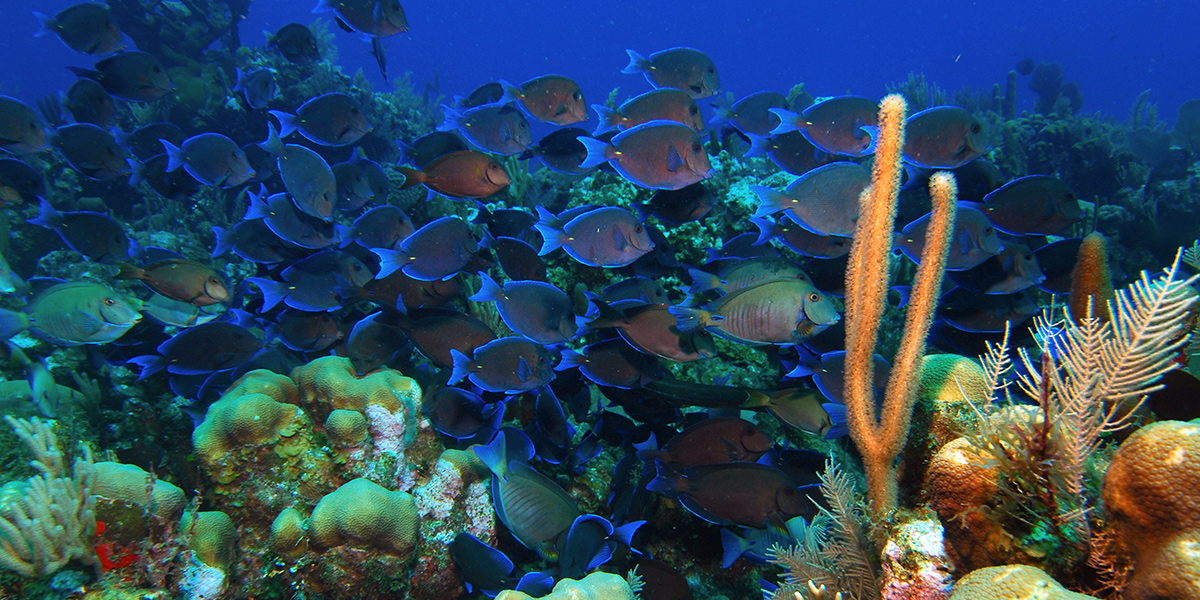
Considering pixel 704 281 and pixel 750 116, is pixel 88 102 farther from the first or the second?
pixel 750 116

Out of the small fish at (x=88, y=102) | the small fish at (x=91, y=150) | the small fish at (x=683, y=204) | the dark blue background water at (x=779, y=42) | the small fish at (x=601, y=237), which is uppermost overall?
the dark blue background water at (x=779, y=42)

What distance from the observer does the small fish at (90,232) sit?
4305 millimetres

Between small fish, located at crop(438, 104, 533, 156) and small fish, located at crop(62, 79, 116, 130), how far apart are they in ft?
14.7

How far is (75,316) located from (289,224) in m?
1.44

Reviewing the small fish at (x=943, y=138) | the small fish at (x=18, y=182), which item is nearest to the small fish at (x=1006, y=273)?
the small fish at (x=943, y=138)

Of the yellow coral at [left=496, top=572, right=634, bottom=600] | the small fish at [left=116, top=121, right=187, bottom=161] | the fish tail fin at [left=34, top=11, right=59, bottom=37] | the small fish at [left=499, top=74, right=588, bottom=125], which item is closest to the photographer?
the yellow coral at [left=496, top=572, right=634, bottom=600]

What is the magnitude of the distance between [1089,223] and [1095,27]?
115m

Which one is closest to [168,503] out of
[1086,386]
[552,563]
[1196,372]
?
[552,563]

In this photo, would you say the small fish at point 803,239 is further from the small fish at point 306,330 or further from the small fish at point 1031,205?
the small fish at point 306,330

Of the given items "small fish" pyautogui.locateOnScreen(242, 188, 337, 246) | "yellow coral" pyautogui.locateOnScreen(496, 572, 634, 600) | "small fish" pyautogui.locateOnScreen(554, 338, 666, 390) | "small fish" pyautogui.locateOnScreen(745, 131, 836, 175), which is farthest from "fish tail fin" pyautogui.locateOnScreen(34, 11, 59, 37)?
"yellow coral" pyautogui.locateOnScreen(496, 572, 634, 600)

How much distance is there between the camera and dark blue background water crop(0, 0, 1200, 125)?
67.6 metres

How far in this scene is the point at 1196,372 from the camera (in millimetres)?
2385

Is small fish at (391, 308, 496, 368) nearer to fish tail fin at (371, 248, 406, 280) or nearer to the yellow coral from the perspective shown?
fish tail fin at (371, 248, 406, 280)

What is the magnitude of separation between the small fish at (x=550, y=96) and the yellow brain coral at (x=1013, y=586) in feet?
13.0
